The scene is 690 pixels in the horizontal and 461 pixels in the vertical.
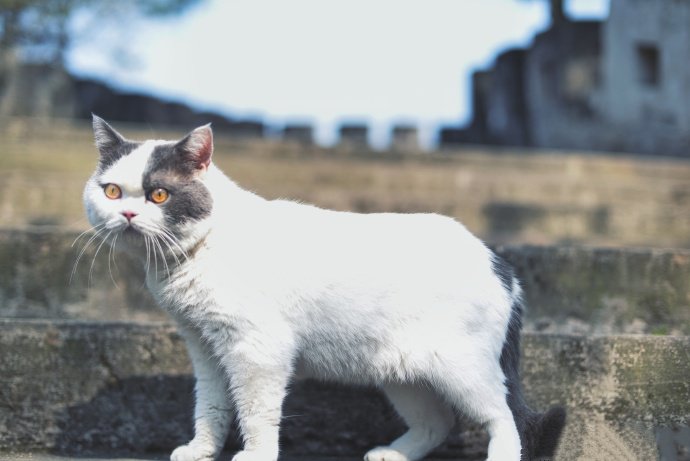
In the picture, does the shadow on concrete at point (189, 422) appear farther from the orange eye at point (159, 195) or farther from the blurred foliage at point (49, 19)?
the blurred foliage at point (49, 19)

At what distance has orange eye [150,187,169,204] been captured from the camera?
277 centimetres

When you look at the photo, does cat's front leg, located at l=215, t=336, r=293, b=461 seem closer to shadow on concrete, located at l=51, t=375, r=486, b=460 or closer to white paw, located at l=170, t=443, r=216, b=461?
white paw, located at l=170, t=443, r=216, b=461

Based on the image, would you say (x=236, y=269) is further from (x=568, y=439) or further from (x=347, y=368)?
(x=568, y=439)

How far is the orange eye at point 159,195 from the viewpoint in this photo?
109 inches

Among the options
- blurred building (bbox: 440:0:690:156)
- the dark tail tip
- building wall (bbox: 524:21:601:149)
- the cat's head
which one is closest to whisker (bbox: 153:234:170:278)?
the cat's head

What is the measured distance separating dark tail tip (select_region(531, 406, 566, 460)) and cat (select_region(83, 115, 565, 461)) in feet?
0.03

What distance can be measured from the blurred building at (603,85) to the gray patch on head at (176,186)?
552 inches

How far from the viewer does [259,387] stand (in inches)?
108

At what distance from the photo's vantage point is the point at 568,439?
3.19 m

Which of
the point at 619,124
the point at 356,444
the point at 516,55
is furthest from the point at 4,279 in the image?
the point at 516,55

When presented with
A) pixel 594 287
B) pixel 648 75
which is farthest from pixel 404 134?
pixel 594 287

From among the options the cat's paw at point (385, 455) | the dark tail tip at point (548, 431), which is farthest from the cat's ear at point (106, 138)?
the dark tail tip at point (548, 431)

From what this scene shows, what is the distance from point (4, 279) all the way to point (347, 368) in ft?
8.97

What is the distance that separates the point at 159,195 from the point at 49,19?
1502cm
